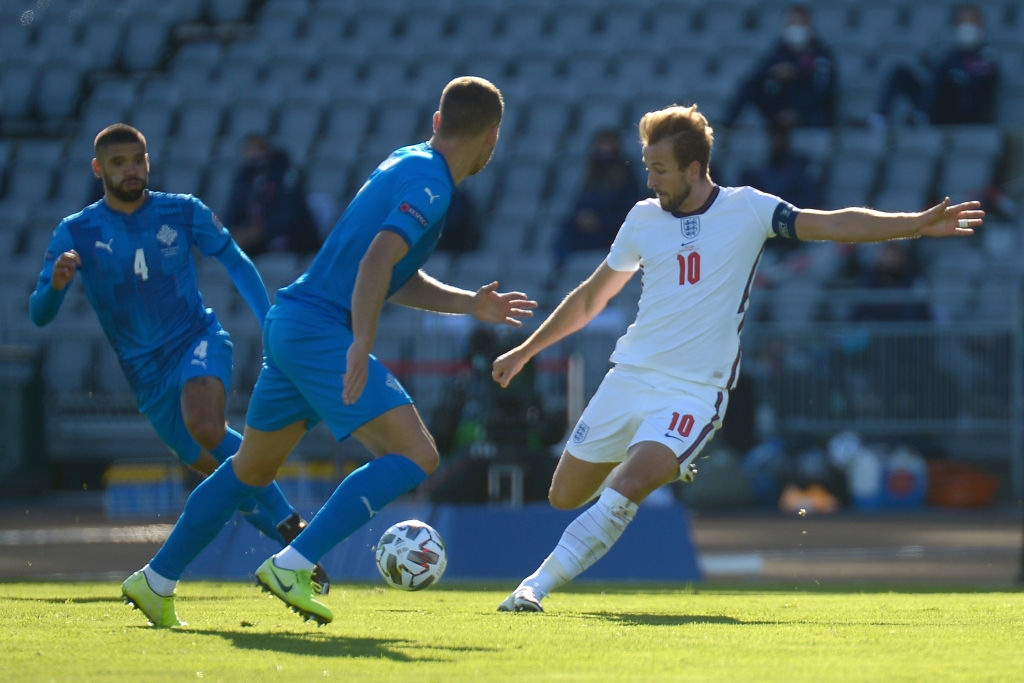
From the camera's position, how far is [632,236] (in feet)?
25.7

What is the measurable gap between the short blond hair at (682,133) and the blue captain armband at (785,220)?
0.38 meters

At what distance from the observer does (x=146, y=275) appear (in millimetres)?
9102

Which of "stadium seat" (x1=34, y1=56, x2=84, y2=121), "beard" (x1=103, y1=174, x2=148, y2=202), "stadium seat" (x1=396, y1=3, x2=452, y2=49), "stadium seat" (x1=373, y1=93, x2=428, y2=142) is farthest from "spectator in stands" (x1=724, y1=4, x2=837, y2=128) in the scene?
"beard" (x1=103, y1=174, x2=148, y2=202)

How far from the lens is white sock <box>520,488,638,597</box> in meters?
7.43

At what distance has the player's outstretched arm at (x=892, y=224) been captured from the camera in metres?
7.11

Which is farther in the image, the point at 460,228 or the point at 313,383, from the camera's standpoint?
the point at 460,228

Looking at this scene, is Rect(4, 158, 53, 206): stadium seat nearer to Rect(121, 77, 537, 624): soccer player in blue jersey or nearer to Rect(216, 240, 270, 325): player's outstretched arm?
Rect(216, 240, 270, 325): player's outstretched arm

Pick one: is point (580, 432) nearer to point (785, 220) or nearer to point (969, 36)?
point (785, 220)

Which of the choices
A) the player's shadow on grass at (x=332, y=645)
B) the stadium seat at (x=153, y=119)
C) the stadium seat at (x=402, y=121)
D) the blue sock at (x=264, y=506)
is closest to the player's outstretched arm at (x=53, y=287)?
the blue sock at (x=264, y=506)

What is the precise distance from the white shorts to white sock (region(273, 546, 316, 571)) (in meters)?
1.78

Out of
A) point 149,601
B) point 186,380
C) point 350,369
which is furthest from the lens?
point 186,380

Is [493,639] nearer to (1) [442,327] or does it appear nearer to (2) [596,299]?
(2) [596,299]

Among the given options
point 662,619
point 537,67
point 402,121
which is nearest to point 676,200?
point 662,619

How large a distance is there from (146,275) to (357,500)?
10.3ft
